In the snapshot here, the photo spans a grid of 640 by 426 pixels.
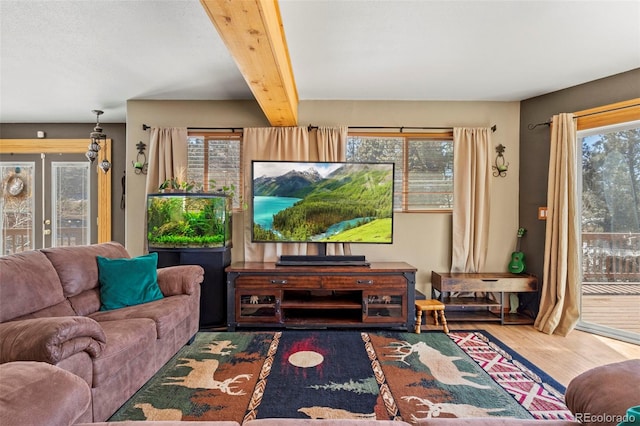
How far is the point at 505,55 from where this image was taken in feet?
9.35

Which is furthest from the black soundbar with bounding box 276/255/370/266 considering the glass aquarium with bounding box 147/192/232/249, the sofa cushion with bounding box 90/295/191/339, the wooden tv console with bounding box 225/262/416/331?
the sofa cushion with bounding box 90/295/191/339

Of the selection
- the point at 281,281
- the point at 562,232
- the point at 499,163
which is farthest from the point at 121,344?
the point at 499,163

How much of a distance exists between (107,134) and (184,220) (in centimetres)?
268

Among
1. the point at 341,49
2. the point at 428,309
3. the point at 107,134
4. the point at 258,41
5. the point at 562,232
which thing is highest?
the point at 341,49

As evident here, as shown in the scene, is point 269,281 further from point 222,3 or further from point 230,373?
point 222,3

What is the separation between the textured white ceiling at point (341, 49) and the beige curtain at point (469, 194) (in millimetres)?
514

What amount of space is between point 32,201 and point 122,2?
172 inches

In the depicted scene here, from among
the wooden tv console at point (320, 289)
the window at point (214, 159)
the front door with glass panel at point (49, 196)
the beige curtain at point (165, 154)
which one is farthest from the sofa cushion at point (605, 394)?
the front door with glass panel at point (49, 196)

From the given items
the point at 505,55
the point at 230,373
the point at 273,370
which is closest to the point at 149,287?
the point at 230,373

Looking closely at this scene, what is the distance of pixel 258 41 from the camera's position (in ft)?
6.57

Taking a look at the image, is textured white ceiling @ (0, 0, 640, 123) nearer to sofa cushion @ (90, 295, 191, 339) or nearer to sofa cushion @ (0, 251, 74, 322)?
sofa cushion @ (0, 251, 74, 322)

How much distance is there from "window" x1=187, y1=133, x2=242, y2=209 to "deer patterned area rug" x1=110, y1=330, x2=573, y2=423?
5.97 ft

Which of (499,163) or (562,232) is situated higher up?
(499,163)

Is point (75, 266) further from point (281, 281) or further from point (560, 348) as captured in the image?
point (560, 348)
